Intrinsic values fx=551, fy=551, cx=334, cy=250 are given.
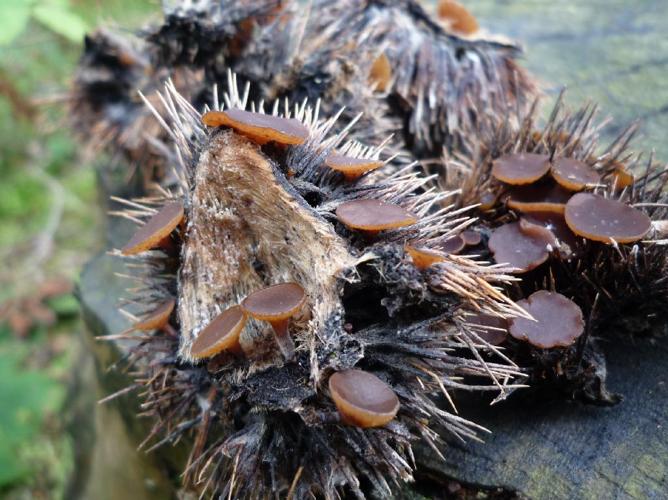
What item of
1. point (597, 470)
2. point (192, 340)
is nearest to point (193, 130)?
point (192, 340)

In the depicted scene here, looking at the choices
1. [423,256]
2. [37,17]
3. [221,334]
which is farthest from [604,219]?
[37,17]

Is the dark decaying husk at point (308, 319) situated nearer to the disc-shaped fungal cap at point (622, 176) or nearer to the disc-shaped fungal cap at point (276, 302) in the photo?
the disc-shaped fungal cap at point (276, 302)

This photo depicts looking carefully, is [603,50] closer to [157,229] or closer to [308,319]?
[308,319]

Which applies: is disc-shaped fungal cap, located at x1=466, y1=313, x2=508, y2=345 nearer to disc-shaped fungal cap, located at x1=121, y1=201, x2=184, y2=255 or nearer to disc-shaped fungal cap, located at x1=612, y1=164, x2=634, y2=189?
disc-shaped fungal cap, located at x1=612, y1=164, x2=634, y2=189

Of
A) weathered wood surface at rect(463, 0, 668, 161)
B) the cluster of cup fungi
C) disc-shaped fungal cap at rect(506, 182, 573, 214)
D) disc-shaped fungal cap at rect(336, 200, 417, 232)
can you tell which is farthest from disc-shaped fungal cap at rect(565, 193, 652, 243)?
weathered wood surface at rect(463, 0, 668, 161)

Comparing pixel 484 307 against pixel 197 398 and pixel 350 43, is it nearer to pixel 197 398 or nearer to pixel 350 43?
pixel 197 398

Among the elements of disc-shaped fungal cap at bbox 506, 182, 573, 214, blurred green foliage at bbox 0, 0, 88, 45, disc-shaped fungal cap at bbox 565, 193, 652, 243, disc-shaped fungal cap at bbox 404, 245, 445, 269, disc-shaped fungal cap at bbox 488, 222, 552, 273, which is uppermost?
disc-shaped fungal cap at bbox 565, 193, 652, 243
